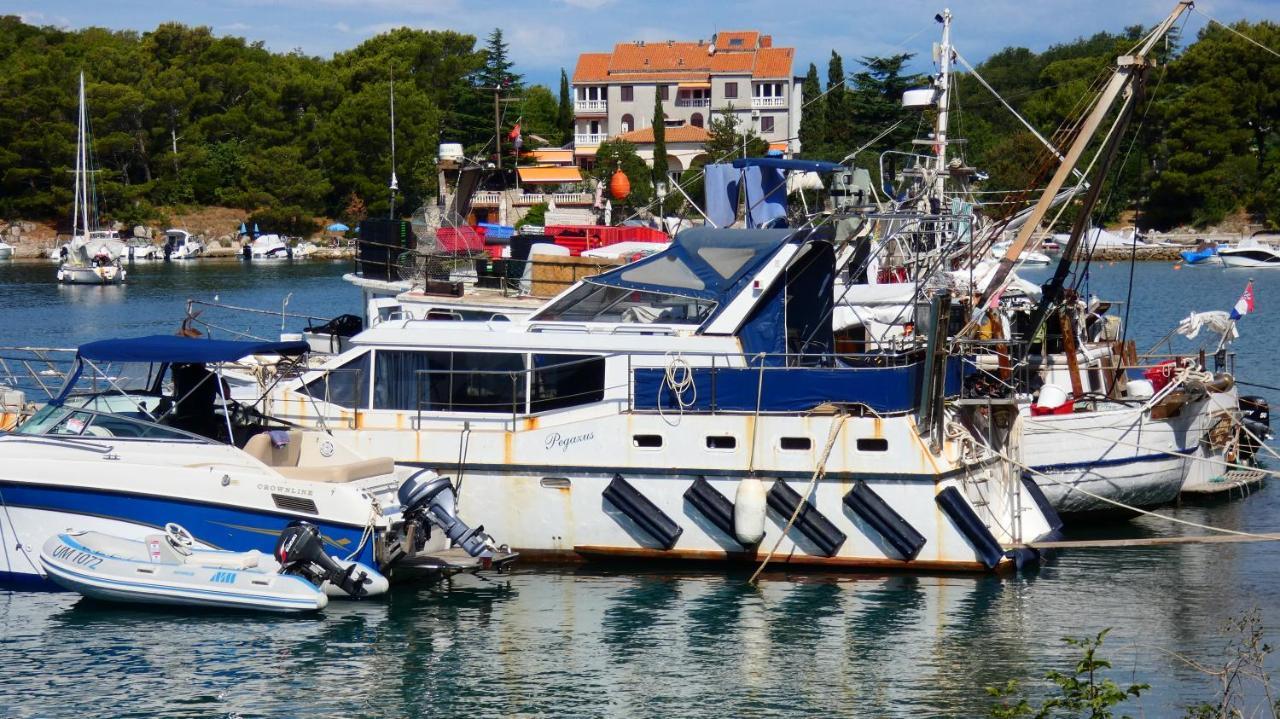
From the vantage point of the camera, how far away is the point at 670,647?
14.8 meters

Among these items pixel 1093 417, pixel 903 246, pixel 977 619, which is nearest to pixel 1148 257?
pixel 903 246

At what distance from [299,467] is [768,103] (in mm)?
83145

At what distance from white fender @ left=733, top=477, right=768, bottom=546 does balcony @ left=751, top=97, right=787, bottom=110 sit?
82.1 m

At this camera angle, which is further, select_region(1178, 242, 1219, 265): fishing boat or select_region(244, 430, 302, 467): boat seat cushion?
select_region(1178, 242, 1219, 265): fishing boat

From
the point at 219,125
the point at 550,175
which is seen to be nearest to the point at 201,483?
the point at 550,175

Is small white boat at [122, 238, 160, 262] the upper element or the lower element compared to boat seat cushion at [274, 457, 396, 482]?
upper

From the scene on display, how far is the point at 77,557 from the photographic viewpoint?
15.6 meters

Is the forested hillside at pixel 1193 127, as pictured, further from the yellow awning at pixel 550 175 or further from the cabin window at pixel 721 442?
the cabin window at pixel 721 442

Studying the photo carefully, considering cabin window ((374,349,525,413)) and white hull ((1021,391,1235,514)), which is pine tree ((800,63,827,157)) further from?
cabin window ((374,349,525,413))

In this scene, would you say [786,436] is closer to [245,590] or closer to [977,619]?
[977,619]

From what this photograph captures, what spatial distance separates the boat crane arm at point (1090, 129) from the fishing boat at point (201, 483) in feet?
26.9

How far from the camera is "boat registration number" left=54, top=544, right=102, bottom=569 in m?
15.6

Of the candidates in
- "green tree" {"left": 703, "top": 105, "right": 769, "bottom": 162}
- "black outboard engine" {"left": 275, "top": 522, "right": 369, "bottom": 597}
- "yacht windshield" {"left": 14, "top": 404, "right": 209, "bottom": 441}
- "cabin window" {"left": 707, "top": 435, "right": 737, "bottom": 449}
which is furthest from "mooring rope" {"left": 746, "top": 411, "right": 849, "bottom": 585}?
"green tree" {"left": 703, "top": 105, "right": 769, "bottom": 162}

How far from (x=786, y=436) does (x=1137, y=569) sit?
5.01 meters
